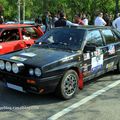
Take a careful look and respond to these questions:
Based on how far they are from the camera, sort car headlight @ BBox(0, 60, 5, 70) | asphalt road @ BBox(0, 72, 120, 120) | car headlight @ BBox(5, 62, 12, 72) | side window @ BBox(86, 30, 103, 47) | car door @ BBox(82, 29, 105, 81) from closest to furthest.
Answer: asphalt road @ BBox(0, 72, 120, 120) → car headlight @ BBox(5, 62, 12, 72) → car headlight @ BBox(0, 60, 5, 70) → car door @ BBox(82, 29, 105, 81) → side window @ BBox(86, 30, 103, 47)

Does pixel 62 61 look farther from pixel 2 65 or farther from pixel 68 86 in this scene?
pixel 2 65

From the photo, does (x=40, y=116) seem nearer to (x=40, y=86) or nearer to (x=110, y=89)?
(x=40, y=86)

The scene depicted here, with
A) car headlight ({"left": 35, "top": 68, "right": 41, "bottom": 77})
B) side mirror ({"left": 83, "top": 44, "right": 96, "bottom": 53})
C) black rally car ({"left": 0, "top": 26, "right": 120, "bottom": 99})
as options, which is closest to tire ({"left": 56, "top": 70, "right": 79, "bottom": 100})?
black rally car ({"left": 0, "top": 26, "right": 120, "bottom": 99})

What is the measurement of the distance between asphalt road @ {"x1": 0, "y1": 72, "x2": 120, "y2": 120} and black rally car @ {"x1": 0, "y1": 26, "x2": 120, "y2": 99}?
10.8 inches

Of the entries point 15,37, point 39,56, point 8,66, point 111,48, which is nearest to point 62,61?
point 39,56

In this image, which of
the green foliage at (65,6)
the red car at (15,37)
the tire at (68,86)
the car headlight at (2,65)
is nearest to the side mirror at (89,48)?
the tire at (68,86)

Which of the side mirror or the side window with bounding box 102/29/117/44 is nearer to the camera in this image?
the side mirror

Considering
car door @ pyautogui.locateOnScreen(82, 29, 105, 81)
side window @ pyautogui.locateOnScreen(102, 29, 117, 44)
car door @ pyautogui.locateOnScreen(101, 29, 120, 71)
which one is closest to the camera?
car door @ pyautogui.locateOnScreen(82, 29, 105, 81)

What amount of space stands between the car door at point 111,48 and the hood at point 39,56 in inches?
58.4

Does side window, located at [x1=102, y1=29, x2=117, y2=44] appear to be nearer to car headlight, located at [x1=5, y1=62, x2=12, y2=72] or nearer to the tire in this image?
the tire

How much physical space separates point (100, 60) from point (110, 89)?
727 millimetres

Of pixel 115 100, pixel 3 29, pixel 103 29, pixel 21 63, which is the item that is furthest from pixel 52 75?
pixel 3 29

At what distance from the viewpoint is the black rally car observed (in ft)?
19.5

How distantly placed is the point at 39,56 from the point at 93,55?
4.51 feet
